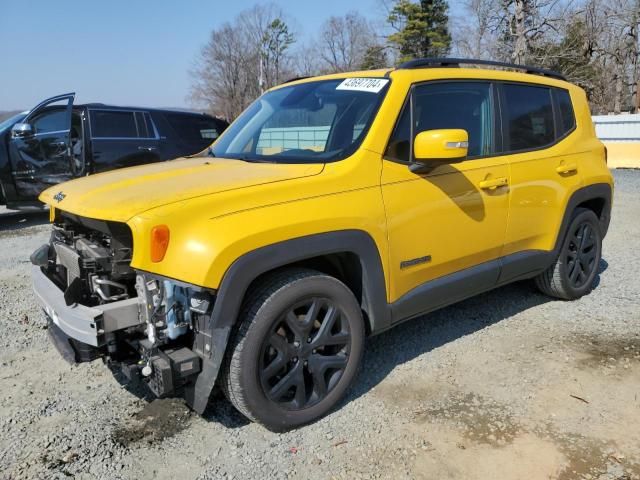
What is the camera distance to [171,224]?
2.40 m

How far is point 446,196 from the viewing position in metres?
3.29

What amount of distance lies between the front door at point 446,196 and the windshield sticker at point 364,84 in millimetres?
213

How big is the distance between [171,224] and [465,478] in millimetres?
1795

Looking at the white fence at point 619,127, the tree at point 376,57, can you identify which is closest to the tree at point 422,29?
the tree at point 376,57

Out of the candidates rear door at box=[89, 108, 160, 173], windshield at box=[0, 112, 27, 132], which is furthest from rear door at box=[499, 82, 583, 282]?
windshield at box=[0, 112, 27, 132]

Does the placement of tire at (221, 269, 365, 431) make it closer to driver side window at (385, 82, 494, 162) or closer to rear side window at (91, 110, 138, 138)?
driver side window at (385, 82, 494, 162)

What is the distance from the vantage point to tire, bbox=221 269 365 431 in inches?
103

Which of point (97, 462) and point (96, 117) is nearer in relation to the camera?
point (97, 462)

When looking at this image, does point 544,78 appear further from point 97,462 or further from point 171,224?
point 97,462

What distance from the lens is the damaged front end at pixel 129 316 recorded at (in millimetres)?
2512

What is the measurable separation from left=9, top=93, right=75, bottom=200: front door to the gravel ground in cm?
488

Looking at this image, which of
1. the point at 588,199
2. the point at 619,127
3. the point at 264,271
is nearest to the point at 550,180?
the point at 588,199

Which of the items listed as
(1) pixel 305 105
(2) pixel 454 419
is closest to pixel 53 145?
(1) pixel 305 105

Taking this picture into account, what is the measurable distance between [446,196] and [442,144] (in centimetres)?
47
